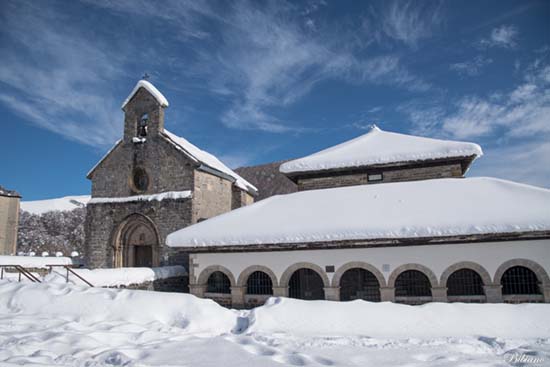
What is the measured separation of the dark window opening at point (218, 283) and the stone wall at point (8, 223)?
19.2 meters

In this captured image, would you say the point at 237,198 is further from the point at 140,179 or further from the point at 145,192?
the point at 140,179

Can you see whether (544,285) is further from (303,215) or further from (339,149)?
(339,149)

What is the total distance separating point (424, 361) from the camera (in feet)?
18.9

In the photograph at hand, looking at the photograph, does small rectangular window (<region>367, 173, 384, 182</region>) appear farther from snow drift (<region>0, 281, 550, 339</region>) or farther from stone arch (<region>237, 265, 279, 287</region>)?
snow drift (<region>0, 281, 550, 339</region>)

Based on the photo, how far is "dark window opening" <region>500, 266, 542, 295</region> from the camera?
411 inches

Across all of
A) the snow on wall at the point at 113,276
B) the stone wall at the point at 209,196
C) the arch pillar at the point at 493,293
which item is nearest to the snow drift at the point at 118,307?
the snow on wall at the point at 113,276

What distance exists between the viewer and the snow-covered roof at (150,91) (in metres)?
19.5

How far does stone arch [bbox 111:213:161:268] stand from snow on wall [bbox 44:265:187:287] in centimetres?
362

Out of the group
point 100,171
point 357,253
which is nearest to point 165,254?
point 100,171

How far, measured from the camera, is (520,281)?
10.4 m

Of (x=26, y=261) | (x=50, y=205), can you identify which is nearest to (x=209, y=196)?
(x=26, y=261)

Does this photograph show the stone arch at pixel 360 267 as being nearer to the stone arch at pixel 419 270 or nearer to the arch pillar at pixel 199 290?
the stone arch at pixel 419 270

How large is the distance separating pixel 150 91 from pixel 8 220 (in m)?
15.2

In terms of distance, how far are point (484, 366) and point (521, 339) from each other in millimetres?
2206
